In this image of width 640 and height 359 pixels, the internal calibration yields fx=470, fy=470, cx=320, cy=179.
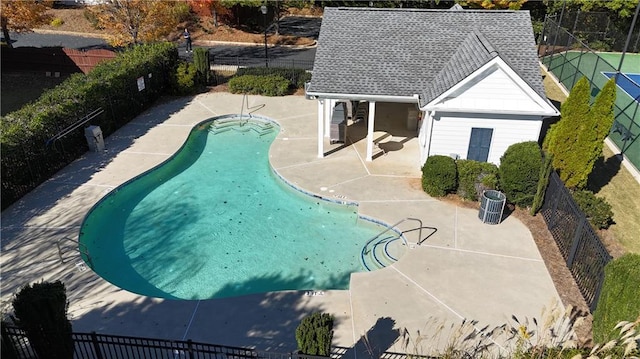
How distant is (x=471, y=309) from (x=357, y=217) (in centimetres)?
566

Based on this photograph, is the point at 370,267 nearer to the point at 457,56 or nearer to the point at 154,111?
the point at 457,56

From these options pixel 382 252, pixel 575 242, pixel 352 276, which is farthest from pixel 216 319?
pixel 575 242

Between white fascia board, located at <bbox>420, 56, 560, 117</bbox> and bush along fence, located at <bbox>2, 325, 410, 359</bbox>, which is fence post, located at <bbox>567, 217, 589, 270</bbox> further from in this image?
bush along fence, located at <bbox>2, 325, 410, 359</bbox>

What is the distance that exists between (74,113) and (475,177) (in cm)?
1705

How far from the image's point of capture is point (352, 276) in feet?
45.7

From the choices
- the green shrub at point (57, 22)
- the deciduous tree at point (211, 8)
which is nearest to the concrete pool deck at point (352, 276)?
the deciduous tree at point (211, 8)

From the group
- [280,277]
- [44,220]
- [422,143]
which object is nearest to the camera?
[280,277]

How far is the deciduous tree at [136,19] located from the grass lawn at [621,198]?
1030 inches

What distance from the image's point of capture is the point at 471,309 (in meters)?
12.7

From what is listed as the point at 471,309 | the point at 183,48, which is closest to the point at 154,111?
the point at 183,48

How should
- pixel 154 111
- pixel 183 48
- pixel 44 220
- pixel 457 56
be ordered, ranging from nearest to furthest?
pixel 44 220 → pixel 457 56 → pixel 154 111 → pixel 183 48

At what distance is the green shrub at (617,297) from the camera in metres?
10.3

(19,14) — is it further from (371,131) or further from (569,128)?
(569,128)

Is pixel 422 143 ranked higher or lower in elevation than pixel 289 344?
higher
